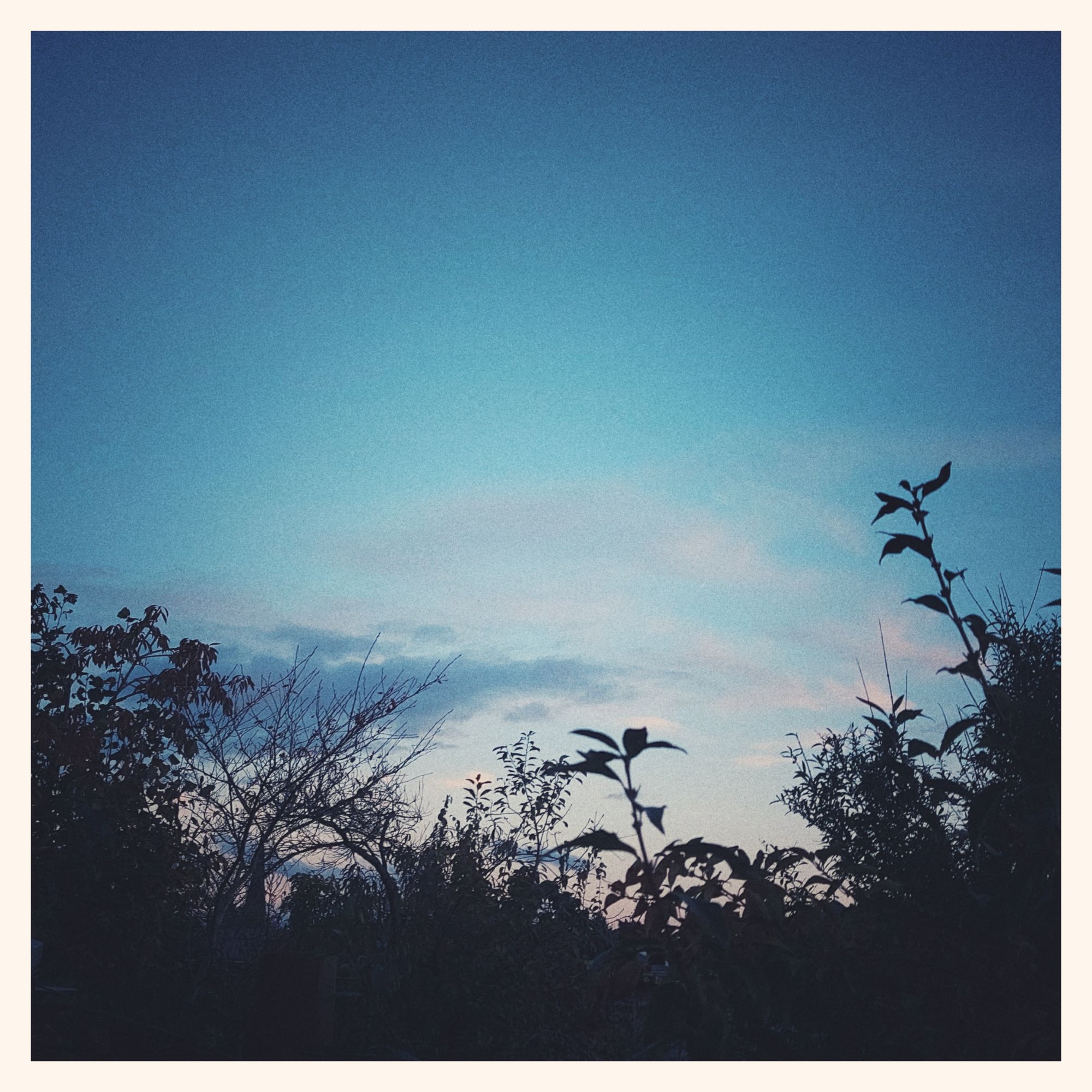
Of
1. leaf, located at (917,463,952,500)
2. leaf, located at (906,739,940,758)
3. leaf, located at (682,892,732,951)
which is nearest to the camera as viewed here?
leaf, located at (682,892,732,951)

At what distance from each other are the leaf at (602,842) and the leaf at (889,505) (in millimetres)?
809

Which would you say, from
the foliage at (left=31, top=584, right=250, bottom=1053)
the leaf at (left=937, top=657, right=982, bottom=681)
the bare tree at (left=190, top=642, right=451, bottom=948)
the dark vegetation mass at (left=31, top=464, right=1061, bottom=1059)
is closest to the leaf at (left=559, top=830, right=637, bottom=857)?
the dark vegetation mass at (left=31, top=464, right=1061, bottom=1059)

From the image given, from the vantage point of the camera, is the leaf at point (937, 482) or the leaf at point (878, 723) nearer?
the leaf at point (937, 482)

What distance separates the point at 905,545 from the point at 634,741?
26.5 inches

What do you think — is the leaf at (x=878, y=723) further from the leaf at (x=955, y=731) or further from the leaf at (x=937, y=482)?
the leaf at (x=937, y=482)

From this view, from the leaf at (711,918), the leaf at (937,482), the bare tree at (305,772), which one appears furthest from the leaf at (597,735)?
the bare tree at (305,772)

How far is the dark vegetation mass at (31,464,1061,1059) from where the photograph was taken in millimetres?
1621

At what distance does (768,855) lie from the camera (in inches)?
72.3

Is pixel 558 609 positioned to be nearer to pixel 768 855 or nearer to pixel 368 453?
pixel 368 453

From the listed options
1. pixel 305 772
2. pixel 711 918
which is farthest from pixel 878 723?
pixel 305 772

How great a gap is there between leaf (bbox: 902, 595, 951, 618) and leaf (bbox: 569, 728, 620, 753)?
0.66 meters

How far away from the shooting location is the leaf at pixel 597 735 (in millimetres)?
1561

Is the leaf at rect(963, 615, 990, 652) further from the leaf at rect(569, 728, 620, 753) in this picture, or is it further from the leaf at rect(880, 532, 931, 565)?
the leaf at rect(569, 728, 620, 753)
